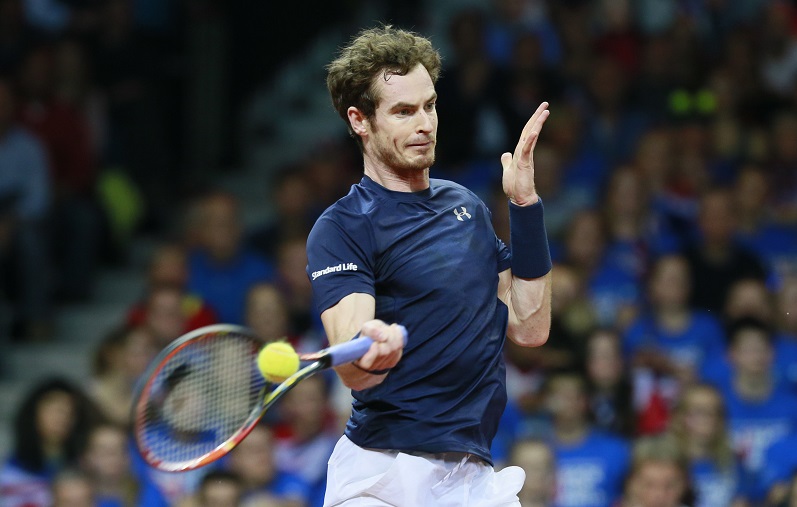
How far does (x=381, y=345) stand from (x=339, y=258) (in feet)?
1.39

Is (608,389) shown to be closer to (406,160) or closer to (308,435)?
(308,435)

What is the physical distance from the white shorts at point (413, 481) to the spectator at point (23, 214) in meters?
5.89

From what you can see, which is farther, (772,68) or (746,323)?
(772,68)

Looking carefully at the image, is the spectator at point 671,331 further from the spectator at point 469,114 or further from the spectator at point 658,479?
the spectator at point 469,114

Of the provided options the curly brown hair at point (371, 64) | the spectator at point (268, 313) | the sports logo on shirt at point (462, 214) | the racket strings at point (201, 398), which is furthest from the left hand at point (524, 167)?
the spectator at point (268, 313)

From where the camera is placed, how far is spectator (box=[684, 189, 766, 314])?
8883 mm

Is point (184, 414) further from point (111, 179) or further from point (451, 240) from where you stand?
point (111, 179)

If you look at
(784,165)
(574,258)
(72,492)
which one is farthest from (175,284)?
(784,165)

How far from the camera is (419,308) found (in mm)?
4125

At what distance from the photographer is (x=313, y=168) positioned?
10.4 m

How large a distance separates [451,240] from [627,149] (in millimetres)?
6463

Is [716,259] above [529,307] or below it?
below

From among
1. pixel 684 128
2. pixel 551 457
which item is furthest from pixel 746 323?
pixel 684 128

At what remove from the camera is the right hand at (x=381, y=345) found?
3.75 meters
